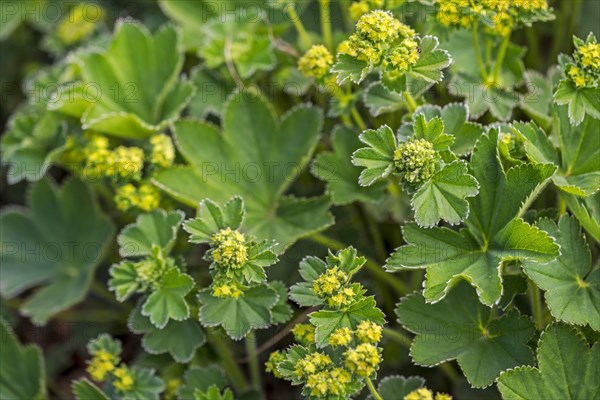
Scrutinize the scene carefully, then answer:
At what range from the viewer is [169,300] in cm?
261

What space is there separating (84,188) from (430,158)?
6.44ft

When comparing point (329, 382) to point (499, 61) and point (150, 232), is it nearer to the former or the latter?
point (150, 232)

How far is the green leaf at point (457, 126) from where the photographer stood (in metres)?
2.59

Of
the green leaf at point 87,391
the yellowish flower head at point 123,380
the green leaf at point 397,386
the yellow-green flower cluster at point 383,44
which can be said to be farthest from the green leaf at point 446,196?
the green leaf at point 87,391

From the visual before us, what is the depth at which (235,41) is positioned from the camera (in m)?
3.39

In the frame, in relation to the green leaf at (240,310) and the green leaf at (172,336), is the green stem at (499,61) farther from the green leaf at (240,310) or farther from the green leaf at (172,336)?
the green leaf at (172,336)

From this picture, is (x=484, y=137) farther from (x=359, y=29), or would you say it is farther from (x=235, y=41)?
(x=235, y=41)

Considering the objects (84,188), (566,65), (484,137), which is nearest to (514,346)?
(484,137)

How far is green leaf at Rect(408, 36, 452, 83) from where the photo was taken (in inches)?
94.1

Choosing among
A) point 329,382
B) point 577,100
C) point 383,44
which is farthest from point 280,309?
point 577,100

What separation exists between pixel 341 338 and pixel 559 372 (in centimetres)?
78

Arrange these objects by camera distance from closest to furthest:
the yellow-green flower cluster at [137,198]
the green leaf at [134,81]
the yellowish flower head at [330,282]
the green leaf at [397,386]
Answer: the yellowish flower head at [330,282] → the green leaf at [397,386] → the yellow-green flower cluster at [137,198] → the green leaf at [134,81]

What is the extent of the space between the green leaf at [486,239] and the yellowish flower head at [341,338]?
0.28m

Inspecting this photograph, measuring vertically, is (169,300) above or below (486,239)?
below
